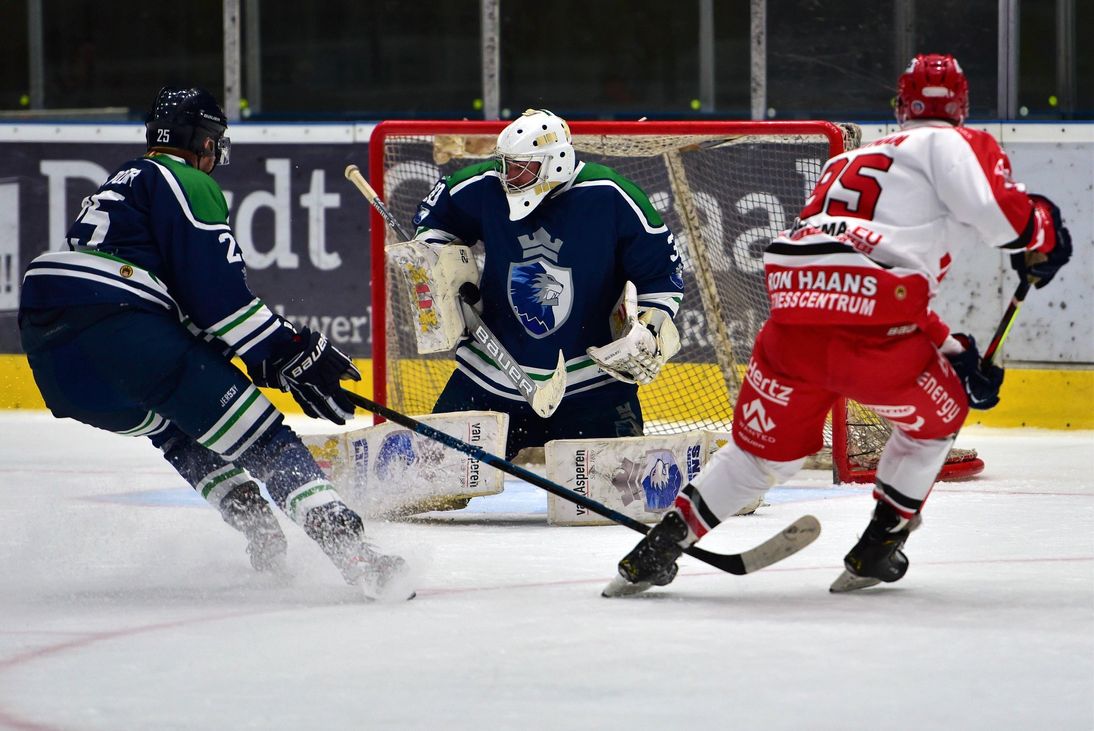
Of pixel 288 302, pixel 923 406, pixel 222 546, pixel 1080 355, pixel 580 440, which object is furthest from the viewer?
pixel 288 302

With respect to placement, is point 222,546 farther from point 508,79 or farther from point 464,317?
point 508,79

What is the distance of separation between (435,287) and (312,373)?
4.00 ft

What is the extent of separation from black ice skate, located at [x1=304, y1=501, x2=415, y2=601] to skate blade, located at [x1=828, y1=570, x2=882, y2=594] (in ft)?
2.50

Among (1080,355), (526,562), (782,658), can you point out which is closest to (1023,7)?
(1080,355)

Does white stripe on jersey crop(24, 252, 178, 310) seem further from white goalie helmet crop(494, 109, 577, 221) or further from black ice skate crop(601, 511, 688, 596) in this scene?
white goalie helmet crop(494, 109, 577, 221)

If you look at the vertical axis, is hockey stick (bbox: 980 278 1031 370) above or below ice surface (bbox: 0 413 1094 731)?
above

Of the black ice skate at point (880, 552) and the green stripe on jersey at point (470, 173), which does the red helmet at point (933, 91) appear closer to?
the black ice skate at point (880, 552)

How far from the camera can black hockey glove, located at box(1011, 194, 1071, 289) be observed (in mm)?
2973

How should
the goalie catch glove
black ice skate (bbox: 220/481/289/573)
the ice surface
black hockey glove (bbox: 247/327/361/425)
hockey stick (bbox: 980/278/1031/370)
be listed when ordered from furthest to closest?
the goalie catch glove < black ice skate (bbox: 220/481/289/573) < black hockey glove (bbox: 247/327/361/425) < hockey stick (bbox: 980/278/1031/370) < the ice surface

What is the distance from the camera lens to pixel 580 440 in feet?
13.7

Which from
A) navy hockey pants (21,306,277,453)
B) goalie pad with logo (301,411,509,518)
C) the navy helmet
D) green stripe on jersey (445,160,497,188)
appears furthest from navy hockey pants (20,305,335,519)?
green stripe on jersey (445,160,497,188)

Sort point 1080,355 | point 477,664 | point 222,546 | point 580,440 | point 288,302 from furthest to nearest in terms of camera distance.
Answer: point 288,302 → point 1080,355 → point 580,440 → point 222,546 → point 477,664

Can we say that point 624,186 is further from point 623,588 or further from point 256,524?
A: point 623,588

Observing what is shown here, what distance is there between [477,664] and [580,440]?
171 cm
